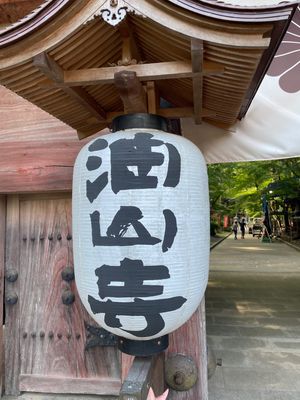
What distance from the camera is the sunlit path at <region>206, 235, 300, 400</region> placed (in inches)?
138

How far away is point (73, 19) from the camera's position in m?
1.73

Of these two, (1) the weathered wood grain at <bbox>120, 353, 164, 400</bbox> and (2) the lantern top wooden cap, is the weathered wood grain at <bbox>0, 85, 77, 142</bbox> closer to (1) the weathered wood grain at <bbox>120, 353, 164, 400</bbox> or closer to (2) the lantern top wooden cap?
(2) the lantern top wooden cap

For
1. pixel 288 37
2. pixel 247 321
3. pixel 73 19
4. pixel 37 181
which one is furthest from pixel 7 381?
pixel 288 37

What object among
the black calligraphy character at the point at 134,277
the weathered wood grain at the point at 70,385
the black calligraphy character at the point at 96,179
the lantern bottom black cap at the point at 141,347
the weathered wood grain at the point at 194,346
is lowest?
the weathered wood grain at the point at 70,385

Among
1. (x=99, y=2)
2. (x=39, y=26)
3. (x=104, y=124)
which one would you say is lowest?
(x=104, y=124)

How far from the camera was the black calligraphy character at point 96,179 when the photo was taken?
1.92 metres

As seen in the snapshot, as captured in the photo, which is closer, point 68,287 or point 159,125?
point 159,125

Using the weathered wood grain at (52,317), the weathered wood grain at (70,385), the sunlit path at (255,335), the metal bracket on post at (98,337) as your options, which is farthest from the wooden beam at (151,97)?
the sunlit path at (255,335)

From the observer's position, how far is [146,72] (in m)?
1.93

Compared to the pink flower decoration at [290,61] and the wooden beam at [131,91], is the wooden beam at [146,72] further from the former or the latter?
the pink flower decoration at [290,61]

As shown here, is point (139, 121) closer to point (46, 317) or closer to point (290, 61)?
point (290, 61)

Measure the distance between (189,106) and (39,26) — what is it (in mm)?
1315

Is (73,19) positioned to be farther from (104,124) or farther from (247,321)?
(247,321)

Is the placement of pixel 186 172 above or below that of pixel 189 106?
below
